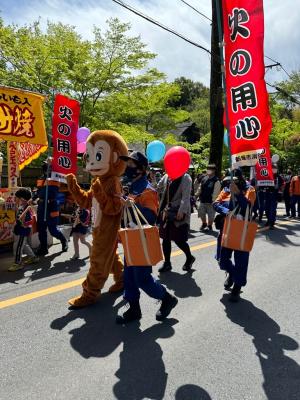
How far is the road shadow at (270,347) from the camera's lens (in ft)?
8.86

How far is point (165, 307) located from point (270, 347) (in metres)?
1.08

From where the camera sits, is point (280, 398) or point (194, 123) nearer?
point (280, 398)

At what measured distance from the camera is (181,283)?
505 centimetres

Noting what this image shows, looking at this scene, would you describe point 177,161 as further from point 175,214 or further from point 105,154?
point 105,154

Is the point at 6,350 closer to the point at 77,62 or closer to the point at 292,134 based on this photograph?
the point at 77,62

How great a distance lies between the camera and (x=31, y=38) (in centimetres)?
1408

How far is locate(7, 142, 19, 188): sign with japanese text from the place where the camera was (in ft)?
23.5

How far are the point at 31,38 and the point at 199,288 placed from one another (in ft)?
42.4

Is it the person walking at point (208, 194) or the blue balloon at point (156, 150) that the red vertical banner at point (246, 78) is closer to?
the person walking at point (208, 194)

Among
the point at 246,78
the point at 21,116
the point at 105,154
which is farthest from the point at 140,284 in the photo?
the point at 21,116

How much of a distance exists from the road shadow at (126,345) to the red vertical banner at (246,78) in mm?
2082

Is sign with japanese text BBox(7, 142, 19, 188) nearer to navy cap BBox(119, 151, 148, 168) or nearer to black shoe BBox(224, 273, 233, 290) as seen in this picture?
navy cap BBox(119, 151, 148, 168)

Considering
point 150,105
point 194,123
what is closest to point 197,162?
point 150,105

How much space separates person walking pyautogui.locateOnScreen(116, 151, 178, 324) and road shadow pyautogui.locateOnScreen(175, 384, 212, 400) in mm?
1113
